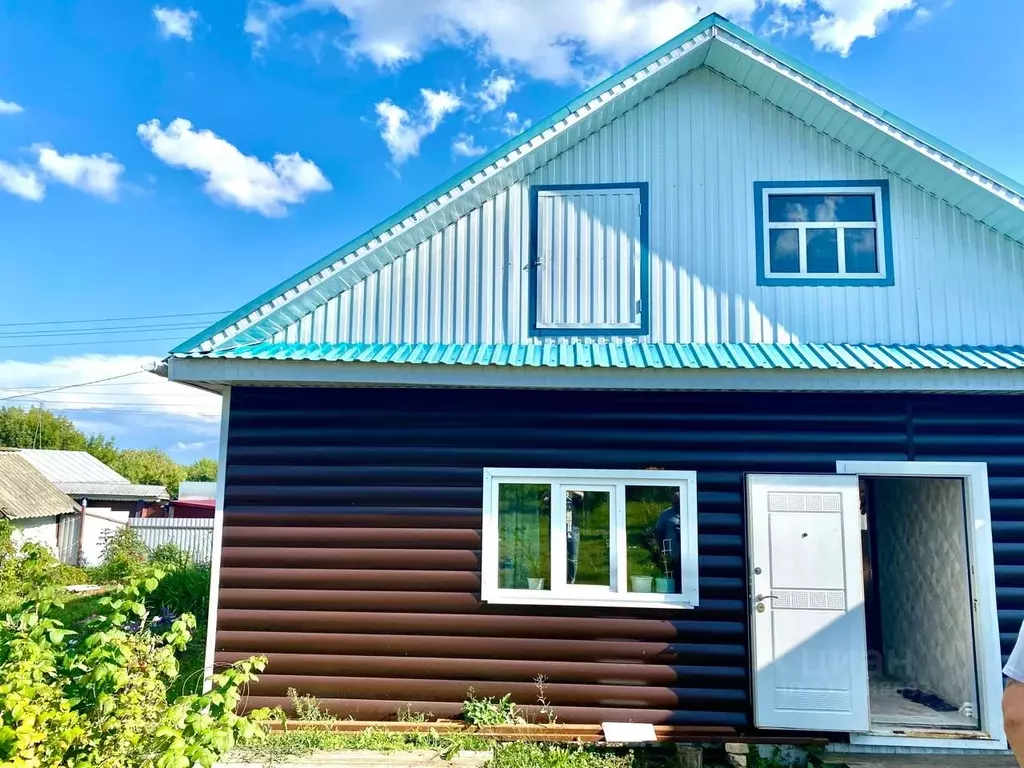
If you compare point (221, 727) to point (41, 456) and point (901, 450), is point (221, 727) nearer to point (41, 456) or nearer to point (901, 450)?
point (901, 450)

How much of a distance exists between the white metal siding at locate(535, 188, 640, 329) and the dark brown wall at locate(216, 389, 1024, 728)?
891 mm

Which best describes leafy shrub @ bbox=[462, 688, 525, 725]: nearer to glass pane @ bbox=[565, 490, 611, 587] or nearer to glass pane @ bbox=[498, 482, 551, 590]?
glass pane @ bbox=[498, 482, 551, 590]

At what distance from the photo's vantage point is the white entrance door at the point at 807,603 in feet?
16.9

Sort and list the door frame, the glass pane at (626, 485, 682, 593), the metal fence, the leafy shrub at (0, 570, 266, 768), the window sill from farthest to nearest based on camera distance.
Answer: the metal fence
the glass pane at (626, 485, 682, 593)
the window sill
the door frame
the leafy shrub at (0, 570, 266, 768)

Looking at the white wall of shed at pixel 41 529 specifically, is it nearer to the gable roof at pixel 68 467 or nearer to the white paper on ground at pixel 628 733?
the gable roof at pixel 68 467

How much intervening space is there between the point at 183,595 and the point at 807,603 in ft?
29.1

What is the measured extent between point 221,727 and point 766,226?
5923 mm

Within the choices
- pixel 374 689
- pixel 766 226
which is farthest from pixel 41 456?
pixel 766 226

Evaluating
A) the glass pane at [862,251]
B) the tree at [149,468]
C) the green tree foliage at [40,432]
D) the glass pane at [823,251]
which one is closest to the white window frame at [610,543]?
the glass pane at [823,251]

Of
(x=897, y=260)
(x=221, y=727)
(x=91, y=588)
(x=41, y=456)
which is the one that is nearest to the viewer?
(x=221, y=727)

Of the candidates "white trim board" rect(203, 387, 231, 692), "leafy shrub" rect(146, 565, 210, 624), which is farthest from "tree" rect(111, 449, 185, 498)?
"white trim board" rect(203, 387, 231, 692)

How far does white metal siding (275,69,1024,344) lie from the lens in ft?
19.5

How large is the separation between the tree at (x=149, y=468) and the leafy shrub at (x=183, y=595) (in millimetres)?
37129

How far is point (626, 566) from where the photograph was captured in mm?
5551
